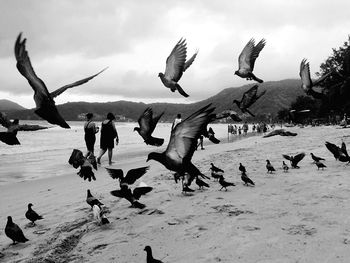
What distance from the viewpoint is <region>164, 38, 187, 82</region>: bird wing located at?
723cm

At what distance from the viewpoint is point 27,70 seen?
160 inches

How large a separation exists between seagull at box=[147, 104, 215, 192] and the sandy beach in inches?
42.8

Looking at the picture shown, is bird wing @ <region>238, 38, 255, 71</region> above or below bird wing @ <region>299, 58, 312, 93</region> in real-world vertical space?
above

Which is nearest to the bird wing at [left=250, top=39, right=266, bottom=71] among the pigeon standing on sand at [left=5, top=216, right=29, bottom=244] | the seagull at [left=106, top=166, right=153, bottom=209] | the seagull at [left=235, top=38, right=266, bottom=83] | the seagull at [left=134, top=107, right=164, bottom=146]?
the seagull at [left=235, top=38, right=266, bottom=83]

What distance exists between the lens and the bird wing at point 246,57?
796cm

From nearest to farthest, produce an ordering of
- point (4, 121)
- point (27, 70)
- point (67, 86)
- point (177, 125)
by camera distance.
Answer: point (27, 70) < point (67, 86) < point (177, 125) < point (4, 121)

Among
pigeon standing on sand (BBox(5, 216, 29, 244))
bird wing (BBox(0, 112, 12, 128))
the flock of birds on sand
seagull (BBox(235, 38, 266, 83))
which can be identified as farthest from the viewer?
seagull (BBox(235, 38, 266, 83))

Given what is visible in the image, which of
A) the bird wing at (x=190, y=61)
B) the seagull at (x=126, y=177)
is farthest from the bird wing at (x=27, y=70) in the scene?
the bird wing at (x=190, y=61)

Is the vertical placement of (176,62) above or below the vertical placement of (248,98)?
above

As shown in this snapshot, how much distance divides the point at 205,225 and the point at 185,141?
1.62 meters

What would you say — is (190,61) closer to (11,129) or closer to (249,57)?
(249,57)

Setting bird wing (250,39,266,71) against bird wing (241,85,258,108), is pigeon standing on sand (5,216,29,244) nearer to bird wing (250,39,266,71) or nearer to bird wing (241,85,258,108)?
bird wing (241,85,258,108)

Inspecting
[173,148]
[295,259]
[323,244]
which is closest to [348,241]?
[323,244]

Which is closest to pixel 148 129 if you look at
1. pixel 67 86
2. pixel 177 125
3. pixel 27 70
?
pixel 177 125
